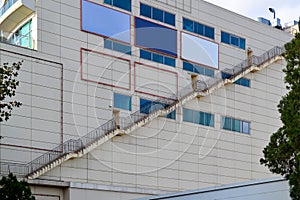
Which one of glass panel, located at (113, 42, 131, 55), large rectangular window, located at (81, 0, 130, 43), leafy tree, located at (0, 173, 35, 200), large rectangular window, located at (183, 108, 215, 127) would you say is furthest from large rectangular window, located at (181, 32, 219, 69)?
leafy tree, located at (0, 173, 35, 200)

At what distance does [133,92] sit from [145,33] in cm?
444

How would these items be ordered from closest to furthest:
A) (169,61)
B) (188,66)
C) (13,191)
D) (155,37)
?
(13,191)
(155,37)
(169,61)
(188,66)

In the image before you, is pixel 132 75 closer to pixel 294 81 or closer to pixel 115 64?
pixel 115 64

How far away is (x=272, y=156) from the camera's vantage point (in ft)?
82.4

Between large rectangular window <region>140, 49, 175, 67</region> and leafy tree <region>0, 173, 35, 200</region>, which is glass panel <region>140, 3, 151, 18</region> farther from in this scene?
leafy tree <region>0, 173, 35, 200</region>

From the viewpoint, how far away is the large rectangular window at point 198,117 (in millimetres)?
49312

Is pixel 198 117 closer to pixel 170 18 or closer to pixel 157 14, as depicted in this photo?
pixel 170 18

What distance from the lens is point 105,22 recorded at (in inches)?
1790

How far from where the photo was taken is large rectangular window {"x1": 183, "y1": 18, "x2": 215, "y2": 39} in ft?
166

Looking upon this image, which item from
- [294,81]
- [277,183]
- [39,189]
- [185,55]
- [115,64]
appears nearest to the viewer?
[294,81]

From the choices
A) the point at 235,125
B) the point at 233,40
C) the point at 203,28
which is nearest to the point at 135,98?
the point at 203,28

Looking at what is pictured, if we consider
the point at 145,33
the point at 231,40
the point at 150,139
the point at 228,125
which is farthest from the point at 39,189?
the point at 231,40

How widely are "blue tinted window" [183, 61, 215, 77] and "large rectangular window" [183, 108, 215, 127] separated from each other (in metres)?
2.98

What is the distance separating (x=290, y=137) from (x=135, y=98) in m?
22.6
